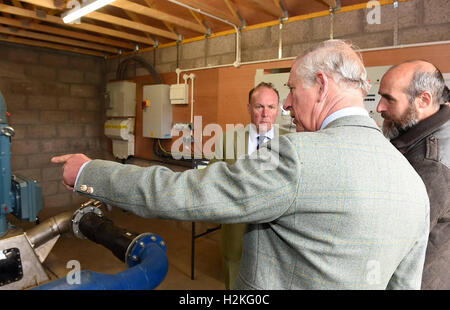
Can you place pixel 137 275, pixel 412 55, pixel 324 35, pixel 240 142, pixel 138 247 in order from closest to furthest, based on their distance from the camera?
pixel 137 275 < pixel 138 247 < pixel 240 142 < pixel 412 55 < pixel 324 35

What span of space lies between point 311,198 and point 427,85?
2.83 feet

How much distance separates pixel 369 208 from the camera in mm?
605

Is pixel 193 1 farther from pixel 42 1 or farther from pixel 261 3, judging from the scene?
pixel 42 1

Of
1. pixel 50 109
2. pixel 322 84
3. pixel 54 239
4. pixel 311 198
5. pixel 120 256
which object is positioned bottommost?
pixel 54 239

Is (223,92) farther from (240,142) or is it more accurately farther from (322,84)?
(322,84)

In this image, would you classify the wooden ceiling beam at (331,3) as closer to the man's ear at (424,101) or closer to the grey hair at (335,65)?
the man's ear at (424,101)

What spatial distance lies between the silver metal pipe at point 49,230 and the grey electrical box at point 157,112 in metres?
2.33

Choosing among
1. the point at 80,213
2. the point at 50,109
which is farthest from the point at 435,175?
the point at 50,109

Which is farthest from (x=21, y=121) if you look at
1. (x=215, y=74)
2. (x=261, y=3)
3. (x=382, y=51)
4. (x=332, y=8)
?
(x=382, y=51)

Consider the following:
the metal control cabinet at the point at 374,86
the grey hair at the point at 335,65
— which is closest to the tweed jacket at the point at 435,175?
the grey hair at the point at 335,65

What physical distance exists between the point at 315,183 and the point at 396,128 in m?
0.78

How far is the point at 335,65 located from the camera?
725 millimetres

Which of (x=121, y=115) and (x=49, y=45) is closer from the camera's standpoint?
(x=49, y=45)

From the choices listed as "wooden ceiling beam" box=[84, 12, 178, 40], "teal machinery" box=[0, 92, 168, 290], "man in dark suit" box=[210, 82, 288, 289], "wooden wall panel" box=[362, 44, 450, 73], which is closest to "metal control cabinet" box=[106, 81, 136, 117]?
"wooden ceiling beam" box=[84, 12, 178, 40]
